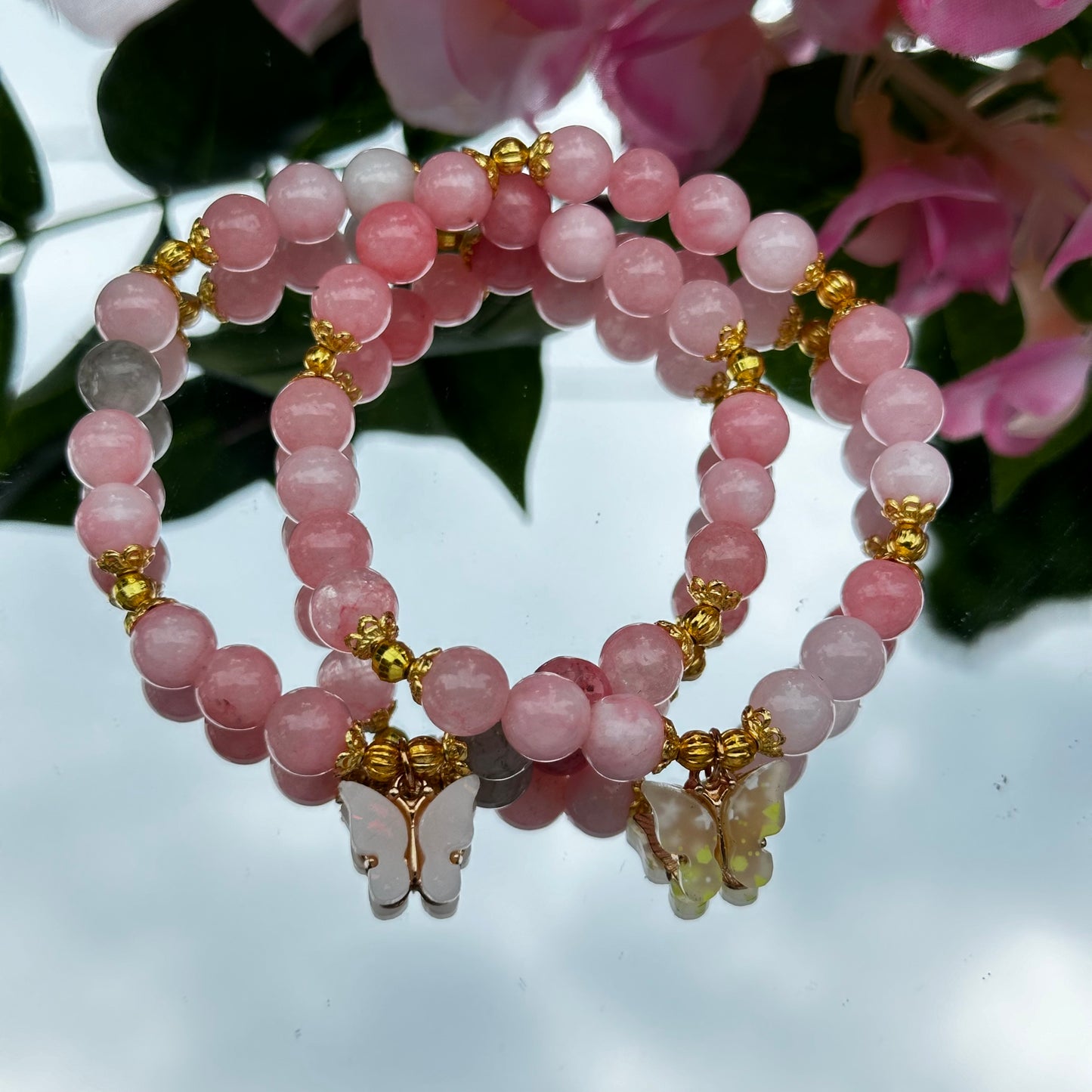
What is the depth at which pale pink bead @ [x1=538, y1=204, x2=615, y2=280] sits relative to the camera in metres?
0.73

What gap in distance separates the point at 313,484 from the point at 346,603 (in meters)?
0.08

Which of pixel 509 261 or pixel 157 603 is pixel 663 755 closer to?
pixel 157 603

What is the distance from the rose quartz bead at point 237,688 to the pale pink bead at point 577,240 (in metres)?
0.29

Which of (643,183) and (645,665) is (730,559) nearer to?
(645,665)

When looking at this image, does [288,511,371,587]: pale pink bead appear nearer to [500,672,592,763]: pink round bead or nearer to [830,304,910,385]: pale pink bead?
[500,672,592,763]: pink round bead

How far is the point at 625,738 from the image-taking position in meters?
0.54

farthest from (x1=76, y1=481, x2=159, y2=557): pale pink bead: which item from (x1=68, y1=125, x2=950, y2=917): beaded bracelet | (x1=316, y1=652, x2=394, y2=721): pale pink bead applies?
(x1=316, y1=652, x2=394, y2=721): pale pink bead

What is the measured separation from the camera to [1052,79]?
2.48ft

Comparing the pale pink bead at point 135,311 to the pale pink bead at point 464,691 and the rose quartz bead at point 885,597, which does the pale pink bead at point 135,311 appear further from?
the rose quartz bead at point 885,597

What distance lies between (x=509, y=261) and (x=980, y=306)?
0.86 feet

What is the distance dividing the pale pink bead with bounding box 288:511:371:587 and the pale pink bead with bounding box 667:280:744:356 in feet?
0.72

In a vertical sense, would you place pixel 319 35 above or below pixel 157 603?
above

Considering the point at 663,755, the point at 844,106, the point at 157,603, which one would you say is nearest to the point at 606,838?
the point at 663,755

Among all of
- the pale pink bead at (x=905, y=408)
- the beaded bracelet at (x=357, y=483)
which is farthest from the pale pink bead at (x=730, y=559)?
the pale pink bead at (x=905, y=408)
